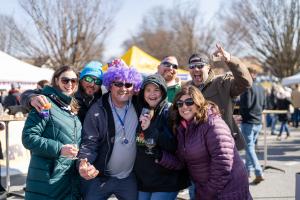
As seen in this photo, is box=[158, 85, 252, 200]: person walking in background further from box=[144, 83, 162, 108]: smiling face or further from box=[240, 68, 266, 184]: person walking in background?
box=[240, 68, 266, 184]: person walking in background

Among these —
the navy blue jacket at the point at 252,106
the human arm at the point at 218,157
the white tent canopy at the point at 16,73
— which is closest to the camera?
the human arm at the point at 218,157

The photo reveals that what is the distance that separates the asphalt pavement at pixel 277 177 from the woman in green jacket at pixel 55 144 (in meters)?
3.22

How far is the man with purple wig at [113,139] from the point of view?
131 inches

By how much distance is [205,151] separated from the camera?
3.13 metres

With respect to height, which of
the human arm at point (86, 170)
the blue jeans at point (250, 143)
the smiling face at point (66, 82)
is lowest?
the blue jeans at point (250, 143)

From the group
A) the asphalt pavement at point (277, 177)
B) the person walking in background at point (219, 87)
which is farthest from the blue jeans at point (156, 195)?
the asphalt pavement at point (277, 177)

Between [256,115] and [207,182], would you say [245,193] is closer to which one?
[207,182]

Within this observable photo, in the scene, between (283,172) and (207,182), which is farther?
(283,172)

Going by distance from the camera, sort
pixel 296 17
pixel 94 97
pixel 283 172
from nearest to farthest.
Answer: pixel 94 97, pixel 283 172, pixel 296 17

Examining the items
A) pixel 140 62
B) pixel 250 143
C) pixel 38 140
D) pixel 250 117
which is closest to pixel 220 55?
pixel 38 140

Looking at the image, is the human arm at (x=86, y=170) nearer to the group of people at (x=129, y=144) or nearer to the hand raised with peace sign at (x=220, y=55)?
the group of people at (x=129, y=144)

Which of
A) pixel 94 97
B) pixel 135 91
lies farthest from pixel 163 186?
pixel 94 97

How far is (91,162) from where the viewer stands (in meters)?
3.30

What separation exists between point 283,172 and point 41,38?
1516 centimetres
